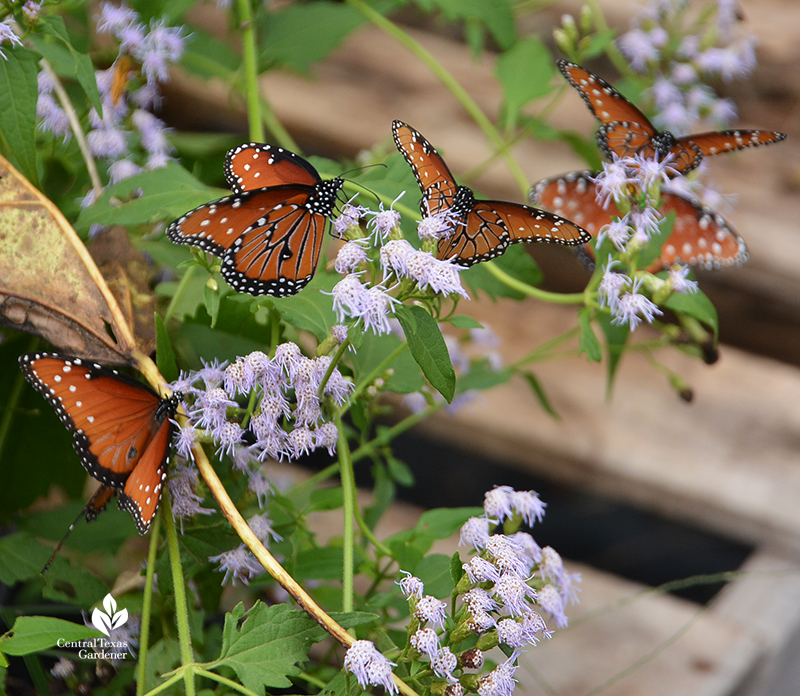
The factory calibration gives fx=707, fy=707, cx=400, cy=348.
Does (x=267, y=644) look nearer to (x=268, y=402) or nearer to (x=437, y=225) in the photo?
(x=268, y=402)

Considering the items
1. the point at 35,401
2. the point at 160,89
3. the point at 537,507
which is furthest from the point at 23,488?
the point at 160,89

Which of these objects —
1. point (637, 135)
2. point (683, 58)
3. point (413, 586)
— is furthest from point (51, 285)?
point (683, 58)

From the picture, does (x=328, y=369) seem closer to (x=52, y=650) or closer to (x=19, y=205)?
(x=19, y=205)

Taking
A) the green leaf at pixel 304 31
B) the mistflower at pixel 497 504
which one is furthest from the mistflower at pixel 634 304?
the green leaf at pixel 304 31

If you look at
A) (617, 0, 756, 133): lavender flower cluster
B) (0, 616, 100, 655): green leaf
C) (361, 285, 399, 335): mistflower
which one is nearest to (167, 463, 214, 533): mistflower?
(0, 616, 100, 655): green leaf

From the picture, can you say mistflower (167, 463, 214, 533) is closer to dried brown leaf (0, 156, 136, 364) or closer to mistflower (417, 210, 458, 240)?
dried brown leaf (0, 156, 136, 364)
